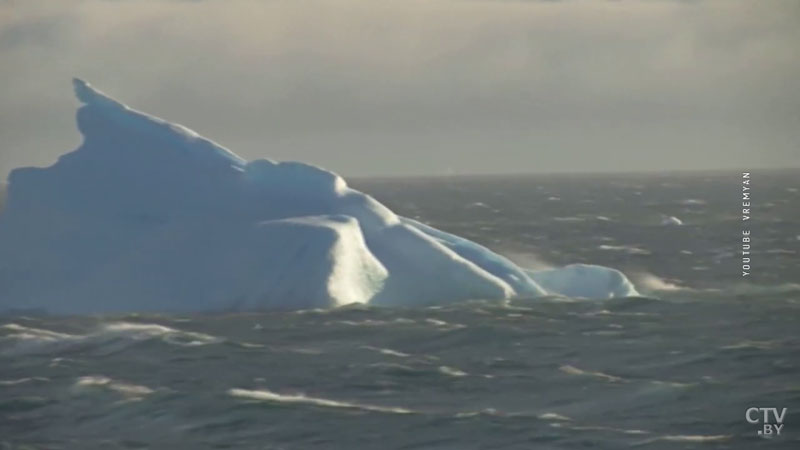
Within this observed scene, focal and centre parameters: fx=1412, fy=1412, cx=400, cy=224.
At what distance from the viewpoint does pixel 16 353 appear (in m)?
26.6

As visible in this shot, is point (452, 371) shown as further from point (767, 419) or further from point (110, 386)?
point (767, 419)

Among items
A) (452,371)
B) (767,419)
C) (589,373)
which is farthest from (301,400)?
(767,419)

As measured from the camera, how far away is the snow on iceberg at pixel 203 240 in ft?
99.9

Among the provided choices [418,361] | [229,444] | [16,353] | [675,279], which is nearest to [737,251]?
[675,279]

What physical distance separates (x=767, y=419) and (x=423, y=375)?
606cm

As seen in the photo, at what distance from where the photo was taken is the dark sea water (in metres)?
20.0

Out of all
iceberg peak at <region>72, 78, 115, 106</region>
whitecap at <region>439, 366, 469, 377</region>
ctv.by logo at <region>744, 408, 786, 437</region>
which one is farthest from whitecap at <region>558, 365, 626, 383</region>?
iceberg peak at <region>72, 78, 115, 106</region>

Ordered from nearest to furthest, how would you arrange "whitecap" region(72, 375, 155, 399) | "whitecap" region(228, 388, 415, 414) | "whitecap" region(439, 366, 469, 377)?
"whitecap" region(228, 388, 415, 414) < "whitecap" region(72, 375, 155, 399) < "whitecap" region(439, 366, 469, 377)

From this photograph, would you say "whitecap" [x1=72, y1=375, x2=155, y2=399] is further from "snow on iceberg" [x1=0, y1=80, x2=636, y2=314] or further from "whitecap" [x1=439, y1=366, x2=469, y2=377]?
"snow on iceberg" [x1=0, y1=80, x2=636, y2=314]

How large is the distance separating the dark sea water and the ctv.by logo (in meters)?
0.14

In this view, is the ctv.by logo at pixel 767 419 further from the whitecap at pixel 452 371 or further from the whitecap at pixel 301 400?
the whitecap at pixel 452 371

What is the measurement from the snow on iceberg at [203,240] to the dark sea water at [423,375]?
773 millimetres

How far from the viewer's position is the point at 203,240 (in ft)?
102

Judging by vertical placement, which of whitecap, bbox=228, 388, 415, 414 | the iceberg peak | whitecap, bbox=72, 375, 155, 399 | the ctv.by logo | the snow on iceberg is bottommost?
the ctv.by logo
